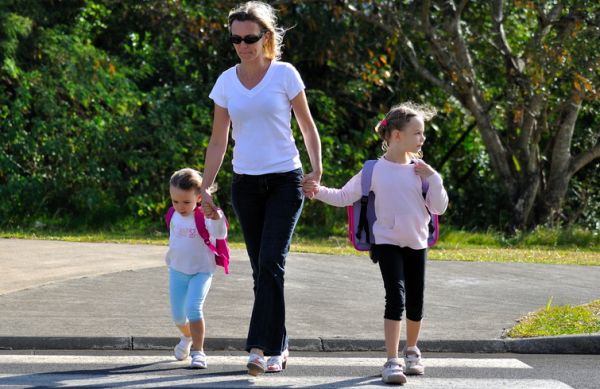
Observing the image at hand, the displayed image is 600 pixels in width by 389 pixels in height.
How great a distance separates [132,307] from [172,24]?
938 centimetres

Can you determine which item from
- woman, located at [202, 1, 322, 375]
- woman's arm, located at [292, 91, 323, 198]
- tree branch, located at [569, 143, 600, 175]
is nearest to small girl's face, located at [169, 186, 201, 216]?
woman, located at [202, 1, 322, 375]

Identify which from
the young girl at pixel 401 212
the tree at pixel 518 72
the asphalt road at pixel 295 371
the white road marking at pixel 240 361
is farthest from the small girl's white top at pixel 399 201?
the tree at pixel 518 72

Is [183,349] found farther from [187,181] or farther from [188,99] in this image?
[188,99]

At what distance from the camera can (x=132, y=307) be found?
865 centimetres

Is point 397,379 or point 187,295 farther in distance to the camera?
point 187,295

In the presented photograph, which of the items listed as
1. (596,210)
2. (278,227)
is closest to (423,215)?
(278,227)

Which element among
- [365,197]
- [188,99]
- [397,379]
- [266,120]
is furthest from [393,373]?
[188,99]

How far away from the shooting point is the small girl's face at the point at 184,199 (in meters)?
7.03

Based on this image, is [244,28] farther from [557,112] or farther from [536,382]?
[557,112]

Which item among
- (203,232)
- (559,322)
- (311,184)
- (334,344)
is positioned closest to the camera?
(311,184)

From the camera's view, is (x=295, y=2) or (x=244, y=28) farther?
(x=295, y=2)

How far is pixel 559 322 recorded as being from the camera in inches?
327

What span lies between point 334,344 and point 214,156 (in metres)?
1.66

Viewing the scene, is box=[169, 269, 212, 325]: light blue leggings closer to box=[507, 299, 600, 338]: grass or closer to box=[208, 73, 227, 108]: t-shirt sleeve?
box=[208, 73, 227, 108]: t-shirt sleeve
